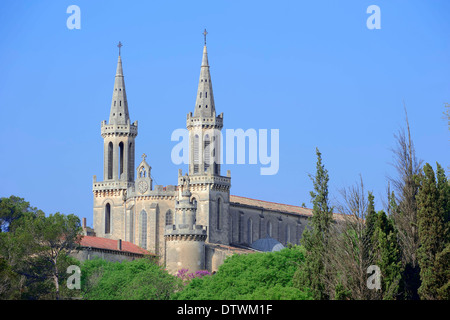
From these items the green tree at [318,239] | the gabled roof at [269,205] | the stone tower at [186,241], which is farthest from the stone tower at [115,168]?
the green tree at [318,239]

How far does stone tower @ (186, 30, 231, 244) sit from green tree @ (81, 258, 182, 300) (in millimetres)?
10579

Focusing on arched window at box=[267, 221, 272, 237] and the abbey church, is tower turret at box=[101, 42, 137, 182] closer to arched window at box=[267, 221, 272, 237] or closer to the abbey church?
the abbey church

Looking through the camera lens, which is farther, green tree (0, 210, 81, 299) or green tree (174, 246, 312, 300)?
green tree (0, 210, 81, 299)

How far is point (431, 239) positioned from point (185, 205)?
1676 inches

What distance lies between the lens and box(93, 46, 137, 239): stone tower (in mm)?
119125

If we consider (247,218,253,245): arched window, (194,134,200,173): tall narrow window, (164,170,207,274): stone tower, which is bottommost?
(164,170,207,274): stone tower

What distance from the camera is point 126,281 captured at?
9681cm

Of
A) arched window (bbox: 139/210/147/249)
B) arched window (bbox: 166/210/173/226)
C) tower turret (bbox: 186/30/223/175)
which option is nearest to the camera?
tower turret (bbox: 186/30/223/175)

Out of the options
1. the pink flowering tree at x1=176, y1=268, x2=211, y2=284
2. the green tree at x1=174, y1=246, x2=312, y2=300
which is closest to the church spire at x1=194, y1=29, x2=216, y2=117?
the pink flowering tree at x1=176, y1=268, x2=211, y2=284

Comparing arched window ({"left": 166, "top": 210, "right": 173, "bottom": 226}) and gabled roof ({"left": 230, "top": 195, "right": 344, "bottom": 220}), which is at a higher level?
gabled roof ({"left": 230, "top": 195, "right": 344, "bottom": 220})

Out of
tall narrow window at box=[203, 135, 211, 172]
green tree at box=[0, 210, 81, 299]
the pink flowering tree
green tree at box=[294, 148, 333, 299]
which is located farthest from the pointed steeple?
green tree at box=[294, 148, 333, 299]

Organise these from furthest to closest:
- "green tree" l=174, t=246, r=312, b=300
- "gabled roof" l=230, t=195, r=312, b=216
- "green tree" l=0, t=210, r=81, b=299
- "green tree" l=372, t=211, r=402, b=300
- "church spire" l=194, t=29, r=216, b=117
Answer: "gabled roof" l=230, t=195, r=312, b=216 < "church spire" l=194, t=29, r=216, b=117 < "green tree" l=0, t=210, r=81, b=299 < "green tree" l=174, t=246, r=312, b=300 < "green tree" l=372, t=211, r=402, b=300

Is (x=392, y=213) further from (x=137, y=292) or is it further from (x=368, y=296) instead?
(x=137, y=292)
